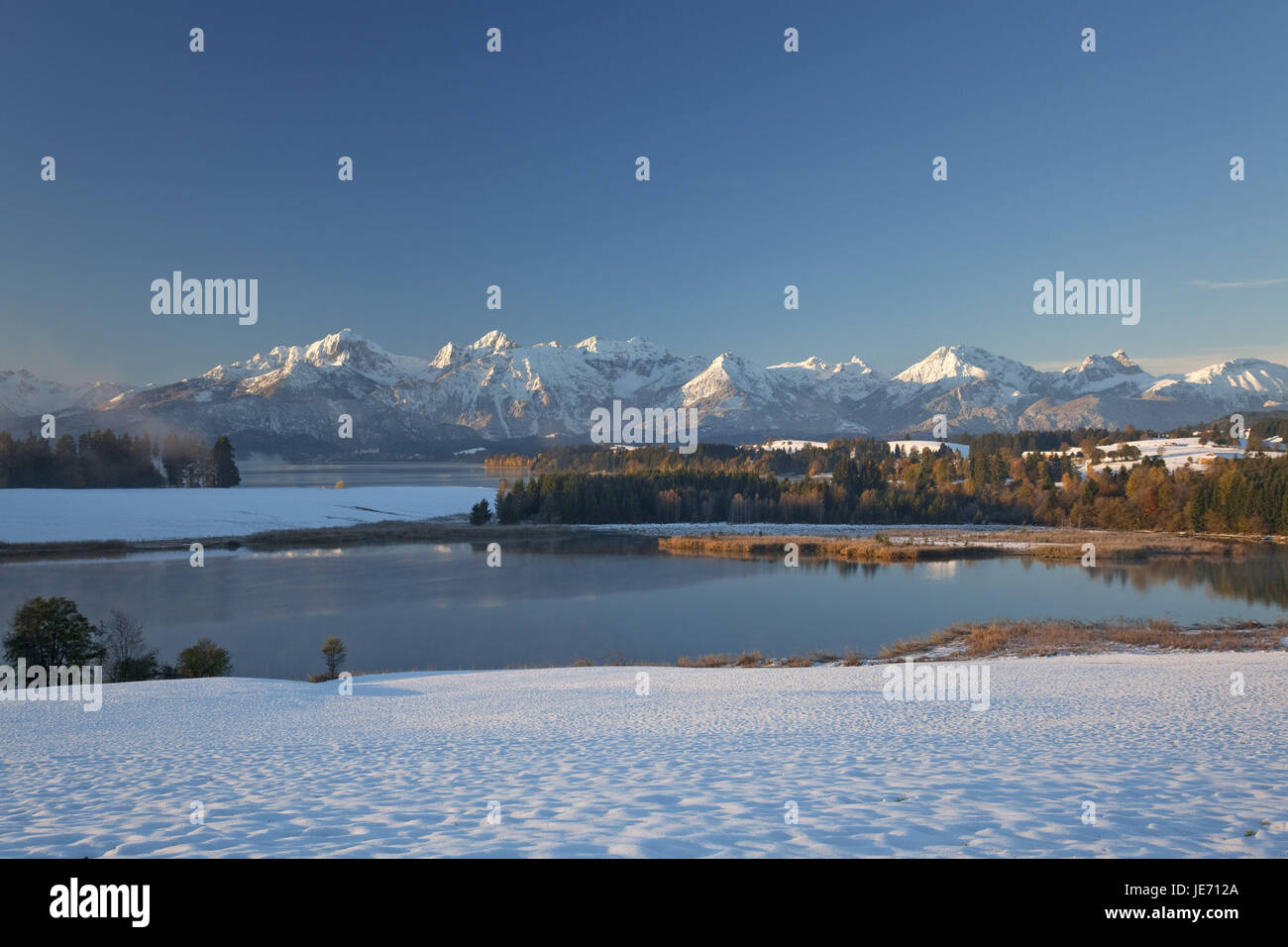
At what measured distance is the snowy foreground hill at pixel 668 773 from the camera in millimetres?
5625

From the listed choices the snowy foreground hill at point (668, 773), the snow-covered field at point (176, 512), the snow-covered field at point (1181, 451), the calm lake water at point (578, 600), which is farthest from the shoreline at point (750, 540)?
the snowy foreground hill at point (668, 773)

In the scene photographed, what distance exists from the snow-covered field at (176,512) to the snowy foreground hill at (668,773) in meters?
55.1

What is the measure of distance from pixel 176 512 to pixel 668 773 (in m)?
73.4

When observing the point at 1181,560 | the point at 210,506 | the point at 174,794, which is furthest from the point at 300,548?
the point at 1181,560

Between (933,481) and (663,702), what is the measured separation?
8600 cm

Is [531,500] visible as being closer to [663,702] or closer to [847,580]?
[847,580]

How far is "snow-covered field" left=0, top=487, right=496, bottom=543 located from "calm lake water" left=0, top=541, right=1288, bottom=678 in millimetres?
11538

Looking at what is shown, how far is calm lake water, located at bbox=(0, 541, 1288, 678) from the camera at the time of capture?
87.4 ft

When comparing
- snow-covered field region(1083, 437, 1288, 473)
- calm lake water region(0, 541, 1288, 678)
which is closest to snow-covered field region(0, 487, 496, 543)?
calm lake water region(0, 541, 1288, 678)

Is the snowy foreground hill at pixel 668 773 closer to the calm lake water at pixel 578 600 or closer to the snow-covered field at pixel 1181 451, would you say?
the calm lake water at pixel 578 600

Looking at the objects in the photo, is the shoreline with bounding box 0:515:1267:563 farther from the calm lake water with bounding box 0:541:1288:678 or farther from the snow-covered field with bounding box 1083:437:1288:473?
the snow-covered field with bounding box 1083:437:1288:473

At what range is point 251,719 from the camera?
1297cm

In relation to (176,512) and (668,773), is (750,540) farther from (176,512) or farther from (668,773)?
(668,773)

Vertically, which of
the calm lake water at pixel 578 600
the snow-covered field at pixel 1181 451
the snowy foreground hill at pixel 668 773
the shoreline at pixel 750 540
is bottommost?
the calm lake water at pixel 578 600
